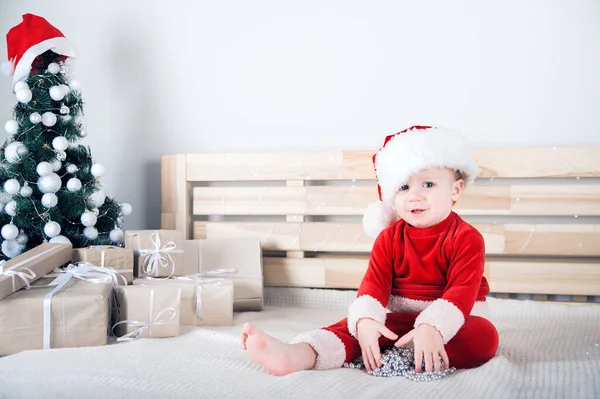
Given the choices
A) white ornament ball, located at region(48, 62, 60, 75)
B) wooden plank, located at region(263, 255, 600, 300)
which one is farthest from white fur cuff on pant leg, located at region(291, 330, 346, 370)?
white ornament ball, located at region(48, 62, 60, 75)

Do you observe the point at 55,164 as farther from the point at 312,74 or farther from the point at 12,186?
the point at 312,74

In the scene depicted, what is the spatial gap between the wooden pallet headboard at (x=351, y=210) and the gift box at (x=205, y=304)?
1.34 feet

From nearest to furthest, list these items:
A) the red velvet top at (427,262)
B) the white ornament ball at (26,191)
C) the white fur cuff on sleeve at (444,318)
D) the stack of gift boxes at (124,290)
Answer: the white fur cuff on sleeve at (444,318) < the red velvet top at (427,262) < the stack of gift boxes at (124,290) < the white ornament ball at (26,191)

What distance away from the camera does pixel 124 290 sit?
4.81 ft

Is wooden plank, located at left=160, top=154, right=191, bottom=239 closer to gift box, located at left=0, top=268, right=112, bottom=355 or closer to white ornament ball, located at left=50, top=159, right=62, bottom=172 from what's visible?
white ornament ball, located at left=50, top=159, right=62, bottom=172

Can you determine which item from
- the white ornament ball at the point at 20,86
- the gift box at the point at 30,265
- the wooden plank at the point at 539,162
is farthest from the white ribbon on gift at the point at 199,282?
the wooden plank at the point at 539,162

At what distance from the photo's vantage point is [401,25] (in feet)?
6.47

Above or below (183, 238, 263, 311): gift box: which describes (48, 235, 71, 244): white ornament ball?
above

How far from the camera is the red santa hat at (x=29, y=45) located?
1.85m

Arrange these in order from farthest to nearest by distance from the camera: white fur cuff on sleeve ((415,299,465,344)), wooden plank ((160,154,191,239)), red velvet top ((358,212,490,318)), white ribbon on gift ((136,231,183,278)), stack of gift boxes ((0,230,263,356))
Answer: wooden plank ((160,154,191,239))
white ribbon on gift ((136,231,183,278))
stack of gift boxes ((0,230,263,356))
red velvet top ((358,212,490,318))
white fur cuff on sleeve ((415,299,465,344))

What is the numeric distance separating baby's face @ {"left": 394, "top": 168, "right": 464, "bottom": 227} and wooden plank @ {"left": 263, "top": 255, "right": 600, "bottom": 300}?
0.61 m

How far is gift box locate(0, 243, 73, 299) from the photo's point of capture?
1.34 metres

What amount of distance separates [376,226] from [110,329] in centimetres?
72

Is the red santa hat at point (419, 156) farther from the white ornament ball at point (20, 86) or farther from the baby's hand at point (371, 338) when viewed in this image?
the white ornament ball at point (20, 86)
